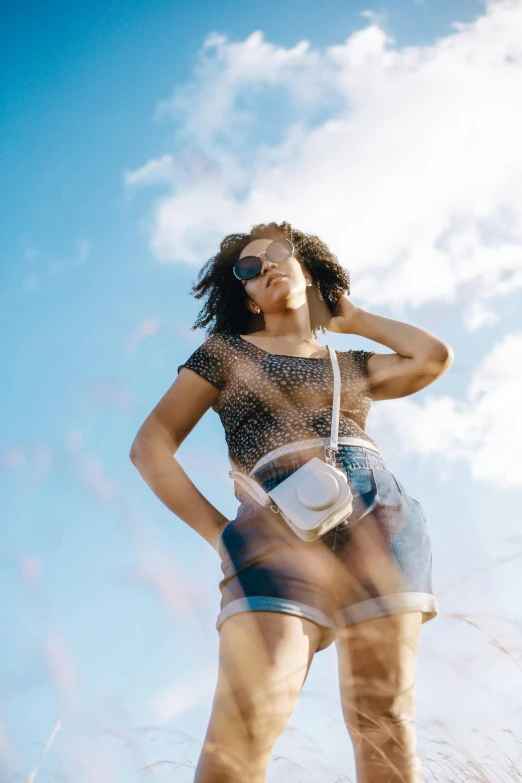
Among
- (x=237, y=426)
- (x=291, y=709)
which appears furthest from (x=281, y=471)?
(x=291, y=709)

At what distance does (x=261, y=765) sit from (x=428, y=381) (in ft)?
4.74

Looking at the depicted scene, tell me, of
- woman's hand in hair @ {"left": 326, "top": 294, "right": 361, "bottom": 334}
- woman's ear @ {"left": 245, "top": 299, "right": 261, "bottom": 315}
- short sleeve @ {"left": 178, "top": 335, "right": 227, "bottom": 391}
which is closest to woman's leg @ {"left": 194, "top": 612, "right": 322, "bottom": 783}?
short sleeve @ {"left": 178, "top": 335, "right": 227, "bottom": 391}

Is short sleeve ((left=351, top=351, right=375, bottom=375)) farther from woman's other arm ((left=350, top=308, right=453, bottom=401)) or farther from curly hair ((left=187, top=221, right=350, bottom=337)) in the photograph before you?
curly hair ((left=187, top=221, right=350, bottom=337))

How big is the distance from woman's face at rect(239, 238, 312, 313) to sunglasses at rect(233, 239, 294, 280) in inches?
0.7

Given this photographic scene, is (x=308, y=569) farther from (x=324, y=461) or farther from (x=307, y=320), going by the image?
(x=307, y=320)

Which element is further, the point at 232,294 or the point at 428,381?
the point at 232,294

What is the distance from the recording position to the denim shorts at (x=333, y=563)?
1756mm

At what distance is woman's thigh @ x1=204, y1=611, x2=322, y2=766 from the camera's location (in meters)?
1.57

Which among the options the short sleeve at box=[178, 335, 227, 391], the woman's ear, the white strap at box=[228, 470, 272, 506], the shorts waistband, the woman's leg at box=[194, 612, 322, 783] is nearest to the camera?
the woman's leg at box=[194, 612, 322, 783]

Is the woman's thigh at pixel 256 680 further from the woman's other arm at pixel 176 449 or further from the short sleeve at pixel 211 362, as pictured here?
the short sleeve at pixel 211 362

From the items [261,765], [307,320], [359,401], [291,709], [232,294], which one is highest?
[232,294]

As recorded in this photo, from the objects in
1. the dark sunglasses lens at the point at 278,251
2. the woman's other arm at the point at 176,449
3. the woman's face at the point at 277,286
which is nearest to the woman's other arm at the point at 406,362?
the woman's face at the point at 277,286

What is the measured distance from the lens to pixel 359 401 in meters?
2.33

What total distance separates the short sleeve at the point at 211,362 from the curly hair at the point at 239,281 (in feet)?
2.21
